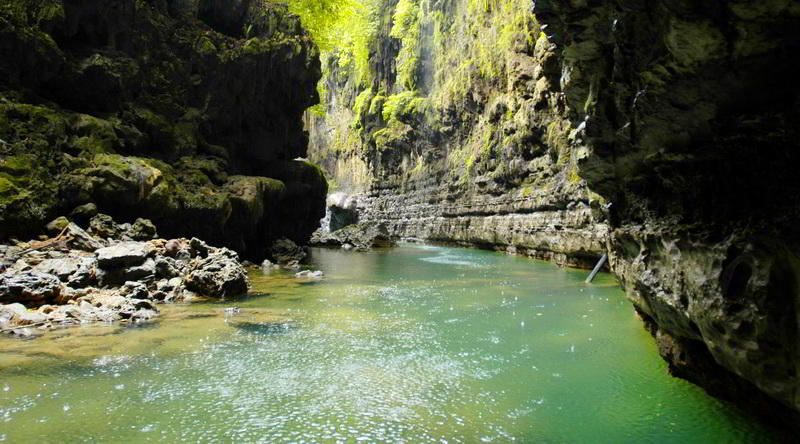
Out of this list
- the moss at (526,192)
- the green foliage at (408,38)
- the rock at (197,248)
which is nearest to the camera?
the rock at (197,248)

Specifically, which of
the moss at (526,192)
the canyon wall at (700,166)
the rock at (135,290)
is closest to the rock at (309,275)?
the rock at (135,290)

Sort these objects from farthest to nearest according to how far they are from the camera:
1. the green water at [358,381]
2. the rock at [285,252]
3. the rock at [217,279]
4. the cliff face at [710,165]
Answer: the rock at [285,252] < the rock at [217,279] < the green water at [358,381] < the cliff face at [710,165]

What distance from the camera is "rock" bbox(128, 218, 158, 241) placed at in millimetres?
13828

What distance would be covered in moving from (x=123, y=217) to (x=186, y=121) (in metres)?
5.48

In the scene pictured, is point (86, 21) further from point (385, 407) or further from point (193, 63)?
point (385, 407)

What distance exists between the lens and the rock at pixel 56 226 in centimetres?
1212

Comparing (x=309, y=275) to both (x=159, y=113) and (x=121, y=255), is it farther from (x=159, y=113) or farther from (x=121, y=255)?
(x=159, y=113)

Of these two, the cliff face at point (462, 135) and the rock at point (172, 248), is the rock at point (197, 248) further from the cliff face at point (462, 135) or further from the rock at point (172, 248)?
the cliff face at point (462, 135)

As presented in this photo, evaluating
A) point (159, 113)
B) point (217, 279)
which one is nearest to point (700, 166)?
point (217, 279)

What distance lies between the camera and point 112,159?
1405 centimetres

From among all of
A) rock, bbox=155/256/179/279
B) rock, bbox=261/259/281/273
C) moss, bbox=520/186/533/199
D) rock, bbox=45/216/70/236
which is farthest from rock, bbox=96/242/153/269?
moss, bbox=520/186/533/199

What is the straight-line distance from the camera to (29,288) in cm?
902

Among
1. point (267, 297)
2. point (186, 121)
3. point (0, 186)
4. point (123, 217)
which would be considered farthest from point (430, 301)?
point (186, 121)

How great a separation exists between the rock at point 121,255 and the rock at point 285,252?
9.16m
